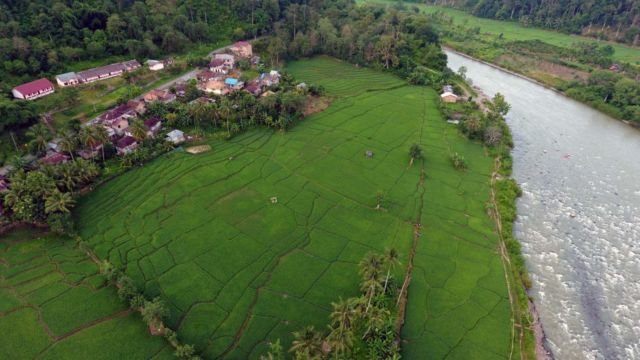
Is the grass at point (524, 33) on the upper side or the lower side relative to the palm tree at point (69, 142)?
upper

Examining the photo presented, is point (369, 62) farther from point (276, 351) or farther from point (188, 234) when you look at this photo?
point (276, 351)

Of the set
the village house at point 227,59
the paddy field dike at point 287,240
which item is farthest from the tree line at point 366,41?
the paddy field dike at point 287,240

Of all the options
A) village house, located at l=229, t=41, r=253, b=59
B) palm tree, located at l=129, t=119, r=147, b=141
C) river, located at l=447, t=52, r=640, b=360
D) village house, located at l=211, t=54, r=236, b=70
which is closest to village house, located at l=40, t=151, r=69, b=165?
palm tree, located at l=129, t=119, r=147, b=141

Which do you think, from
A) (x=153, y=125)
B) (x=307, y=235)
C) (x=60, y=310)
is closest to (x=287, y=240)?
(x=307, y=235)

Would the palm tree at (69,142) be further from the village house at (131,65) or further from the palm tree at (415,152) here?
the palm tree at (415,152)

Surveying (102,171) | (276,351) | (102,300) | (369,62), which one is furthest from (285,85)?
(276,351)

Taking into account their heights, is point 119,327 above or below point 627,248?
below

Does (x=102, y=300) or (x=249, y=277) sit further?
(x=249, y=277)

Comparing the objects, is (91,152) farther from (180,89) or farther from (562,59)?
(562,59)
